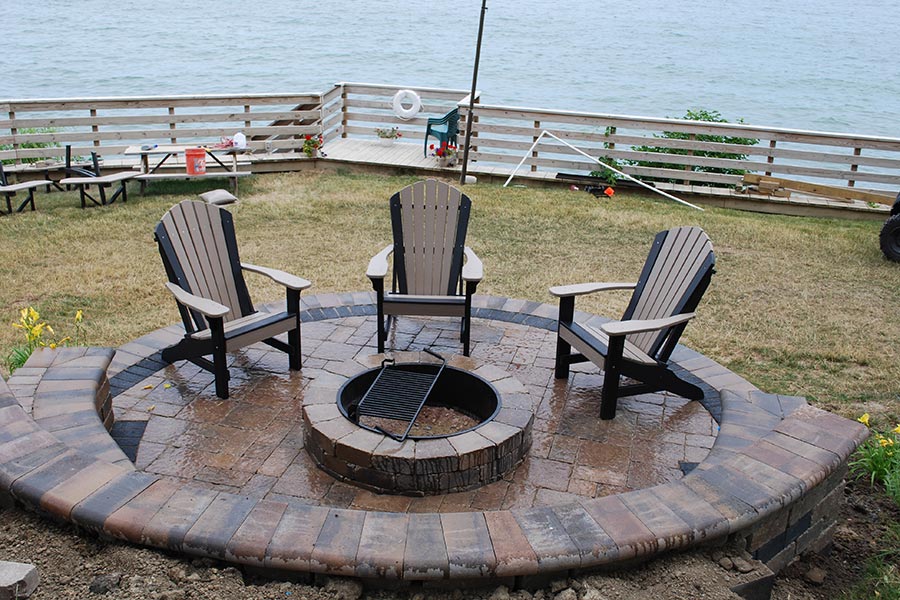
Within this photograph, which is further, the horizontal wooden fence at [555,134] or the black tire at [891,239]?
the horizontal wooden fence at [555,134]

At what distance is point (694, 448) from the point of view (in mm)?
3846

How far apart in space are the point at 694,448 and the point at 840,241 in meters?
5.77

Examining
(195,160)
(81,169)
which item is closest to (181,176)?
(195,160)

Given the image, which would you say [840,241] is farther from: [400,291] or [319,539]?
[319,539]

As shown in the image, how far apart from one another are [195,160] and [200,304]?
5847 mm

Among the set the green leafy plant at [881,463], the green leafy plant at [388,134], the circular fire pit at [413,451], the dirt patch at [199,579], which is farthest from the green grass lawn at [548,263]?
the dirt patch at [199,579]

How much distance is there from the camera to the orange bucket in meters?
9.33

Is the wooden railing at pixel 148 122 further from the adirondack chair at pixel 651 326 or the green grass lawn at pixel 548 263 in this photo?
the adirondack chair at pixel 651 326

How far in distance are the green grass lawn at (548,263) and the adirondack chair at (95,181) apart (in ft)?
0.61

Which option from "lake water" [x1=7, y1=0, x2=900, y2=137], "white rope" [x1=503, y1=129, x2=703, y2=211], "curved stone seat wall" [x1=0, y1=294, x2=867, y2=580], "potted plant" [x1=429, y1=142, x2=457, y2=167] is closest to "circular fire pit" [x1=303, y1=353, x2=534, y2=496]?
"curved stone seat wall" [x1=0, y1=294, x2=867, y2=580]

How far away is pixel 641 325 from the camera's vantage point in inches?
154

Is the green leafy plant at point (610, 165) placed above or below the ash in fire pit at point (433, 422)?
above

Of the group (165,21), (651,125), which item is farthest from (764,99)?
(165,21)

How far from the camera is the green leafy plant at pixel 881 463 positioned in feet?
12.1
